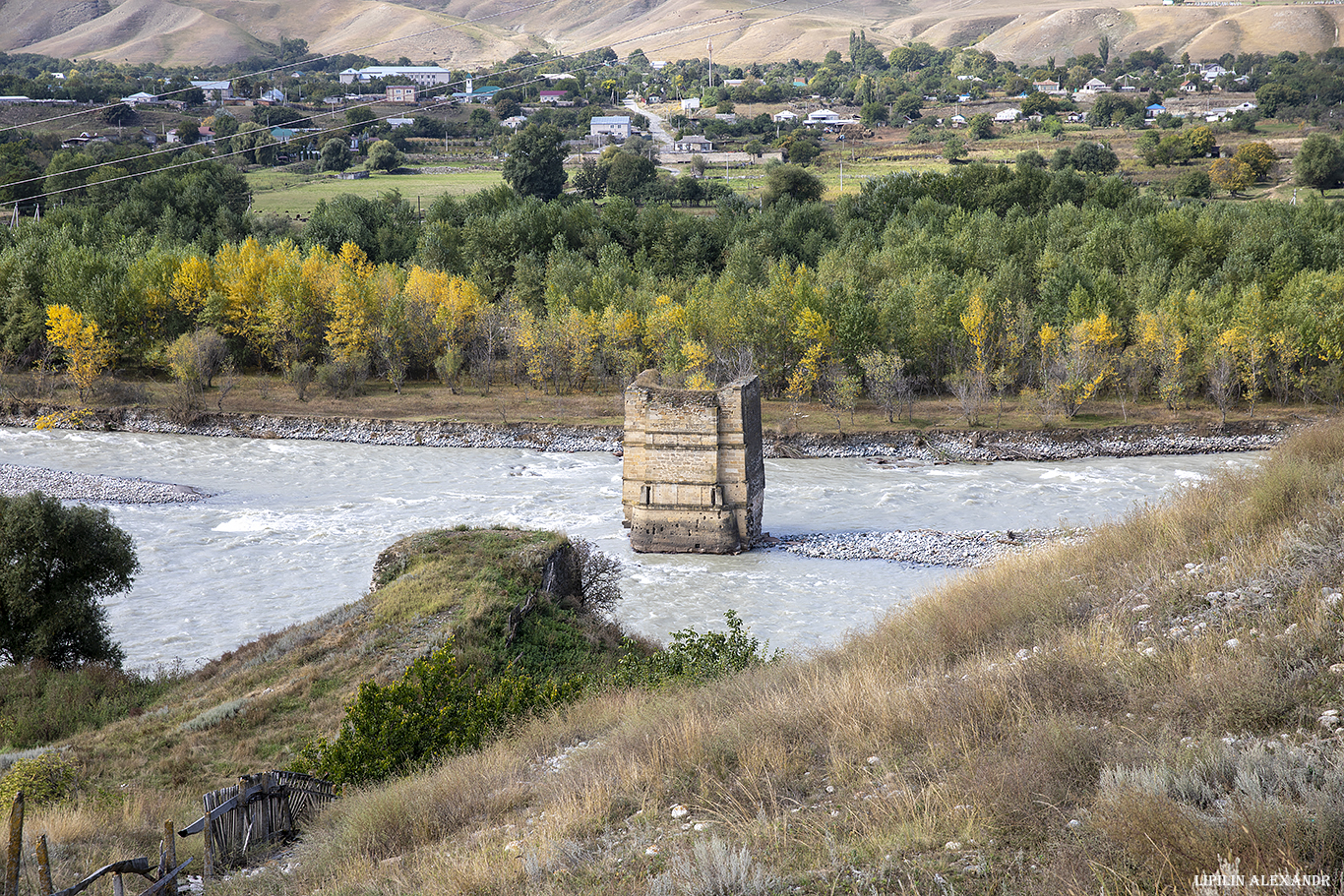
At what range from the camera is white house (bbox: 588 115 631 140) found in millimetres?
102750

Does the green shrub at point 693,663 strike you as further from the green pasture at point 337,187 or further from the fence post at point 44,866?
the green pasture at point 337,187

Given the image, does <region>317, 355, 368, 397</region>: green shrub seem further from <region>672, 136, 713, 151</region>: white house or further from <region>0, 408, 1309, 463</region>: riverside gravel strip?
<region>672, 136, 713, 151</region>: white house

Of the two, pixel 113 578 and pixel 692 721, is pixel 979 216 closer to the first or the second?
pixel 113 578

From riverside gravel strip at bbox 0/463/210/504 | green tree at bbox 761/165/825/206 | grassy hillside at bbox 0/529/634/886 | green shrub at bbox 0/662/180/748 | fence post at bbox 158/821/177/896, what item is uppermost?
green tree at bbox 761/165/825/206

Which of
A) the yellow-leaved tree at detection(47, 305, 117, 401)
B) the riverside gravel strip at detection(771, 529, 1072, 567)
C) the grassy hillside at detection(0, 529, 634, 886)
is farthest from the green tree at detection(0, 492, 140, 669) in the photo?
the yellow-leaved tree at detection(47, 305, 117, 401)

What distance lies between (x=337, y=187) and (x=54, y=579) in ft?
215

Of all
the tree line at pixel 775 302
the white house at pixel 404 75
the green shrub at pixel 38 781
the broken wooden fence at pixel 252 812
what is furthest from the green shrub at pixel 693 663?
the white house at pixel 404 75

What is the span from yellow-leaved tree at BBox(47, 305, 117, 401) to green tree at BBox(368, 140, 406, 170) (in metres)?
46.4

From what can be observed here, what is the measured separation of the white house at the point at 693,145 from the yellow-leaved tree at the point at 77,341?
63641mm

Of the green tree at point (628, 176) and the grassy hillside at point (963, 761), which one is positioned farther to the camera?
the green tree at point (628, 176)

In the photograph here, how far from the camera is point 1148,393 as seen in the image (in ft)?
136

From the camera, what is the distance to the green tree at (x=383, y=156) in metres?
84.4

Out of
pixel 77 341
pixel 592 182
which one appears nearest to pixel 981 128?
pixel 592 182

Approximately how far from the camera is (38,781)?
30.2ft
